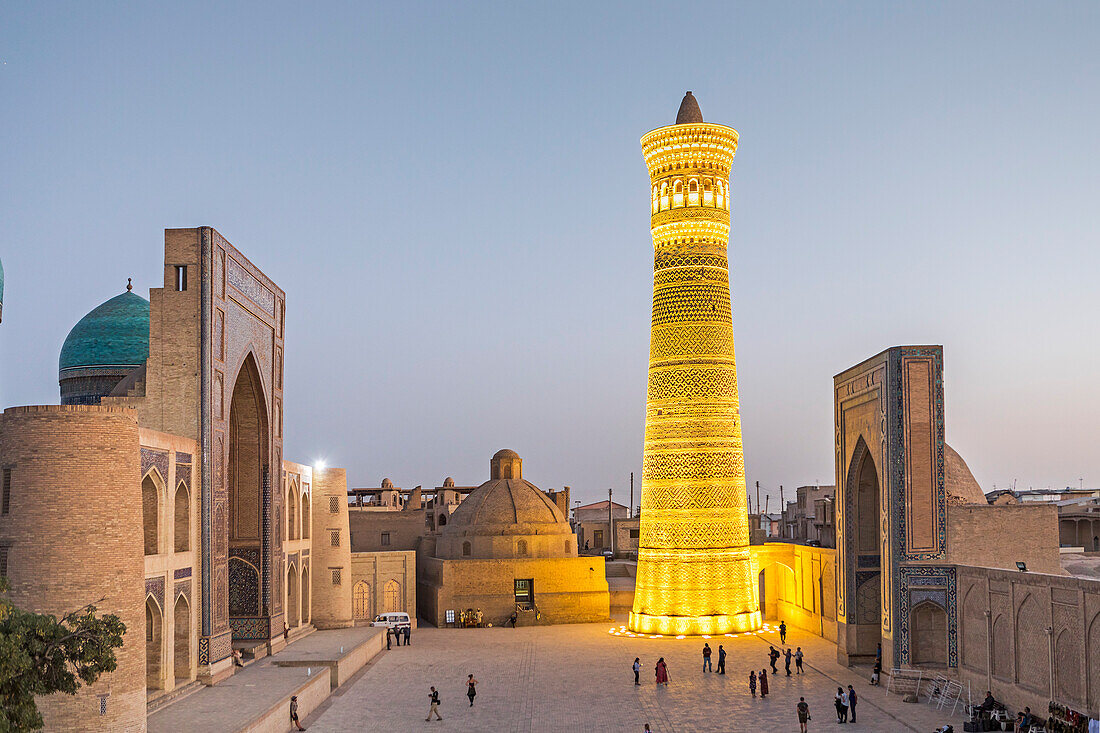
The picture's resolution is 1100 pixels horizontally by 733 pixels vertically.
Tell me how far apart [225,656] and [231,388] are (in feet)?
14.7

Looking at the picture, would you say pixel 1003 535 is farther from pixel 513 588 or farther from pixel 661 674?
pixel 513 588

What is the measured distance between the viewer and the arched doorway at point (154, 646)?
15922mm

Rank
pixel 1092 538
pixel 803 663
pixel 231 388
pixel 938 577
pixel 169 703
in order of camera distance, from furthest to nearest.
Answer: pixel 1092 538 < pixel 803 663 < pixel 231 388 < pixel 938 577 < pixel 169 703

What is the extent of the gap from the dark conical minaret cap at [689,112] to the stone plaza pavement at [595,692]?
39.1 feet

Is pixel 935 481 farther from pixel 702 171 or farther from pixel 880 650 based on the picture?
pixel 702 171

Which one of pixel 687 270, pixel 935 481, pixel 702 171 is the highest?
pixel 702 171

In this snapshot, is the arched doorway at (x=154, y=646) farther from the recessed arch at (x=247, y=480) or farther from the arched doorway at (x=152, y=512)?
the recessed arch at (x=247, y=480)

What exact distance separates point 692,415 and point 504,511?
7.10 meters

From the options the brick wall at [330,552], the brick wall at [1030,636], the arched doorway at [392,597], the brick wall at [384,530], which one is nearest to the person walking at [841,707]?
the brick wall at [1030,636]

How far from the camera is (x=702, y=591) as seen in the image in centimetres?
2594

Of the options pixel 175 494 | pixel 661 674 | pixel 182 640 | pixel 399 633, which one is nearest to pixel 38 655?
pixel 175 494

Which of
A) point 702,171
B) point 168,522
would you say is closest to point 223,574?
point 168,522

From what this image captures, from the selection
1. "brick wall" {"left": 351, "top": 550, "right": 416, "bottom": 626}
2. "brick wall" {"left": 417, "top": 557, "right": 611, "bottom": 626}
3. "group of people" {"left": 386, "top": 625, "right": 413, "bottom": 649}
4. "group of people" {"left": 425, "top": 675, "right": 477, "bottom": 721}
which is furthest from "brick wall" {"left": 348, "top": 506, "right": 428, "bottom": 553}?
"group of people" {"left": 425, "top": 675, "right": 477, "bottom": 721}

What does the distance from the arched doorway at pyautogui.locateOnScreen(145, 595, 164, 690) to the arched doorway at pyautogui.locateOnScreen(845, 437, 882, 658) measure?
1191 cm
